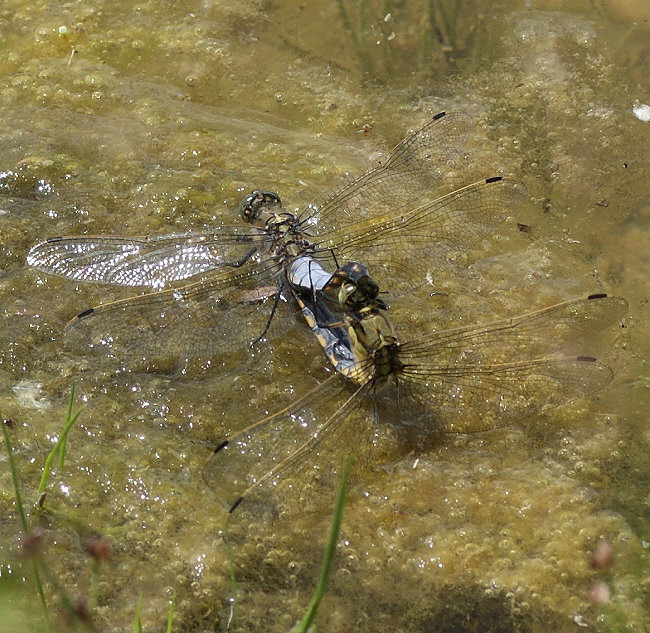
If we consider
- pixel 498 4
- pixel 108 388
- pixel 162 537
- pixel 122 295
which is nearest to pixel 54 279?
pixel 122 295

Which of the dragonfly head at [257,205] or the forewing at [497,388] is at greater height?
the dragonfly head at [257,205]

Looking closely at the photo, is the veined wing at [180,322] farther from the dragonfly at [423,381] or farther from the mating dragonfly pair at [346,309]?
the dragonfly at [423,381]

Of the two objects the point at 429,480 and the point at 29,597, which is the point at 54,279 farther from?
the point at 429,480

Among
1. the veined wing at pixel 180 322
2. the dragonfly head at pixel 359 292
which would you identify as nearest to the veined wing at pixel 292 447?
the dragonfly head at pixel 359 292

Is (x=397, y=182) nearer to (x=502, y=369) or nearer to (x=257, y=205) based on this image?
(x=257, y=205)

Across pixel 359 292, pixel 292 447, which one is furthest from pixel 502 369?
pixel 292 447

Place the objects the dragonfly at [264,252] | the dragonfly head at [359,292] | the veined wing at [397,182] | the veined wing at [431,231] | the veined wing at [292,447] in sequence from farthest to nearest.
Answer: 1. the veined wing at [397,182]
2. the veined wing at [431,231]
3. the dragonfly at [264,252]
4. the dragonfly head at [359,292]
5. the veined wing at [292,447]
